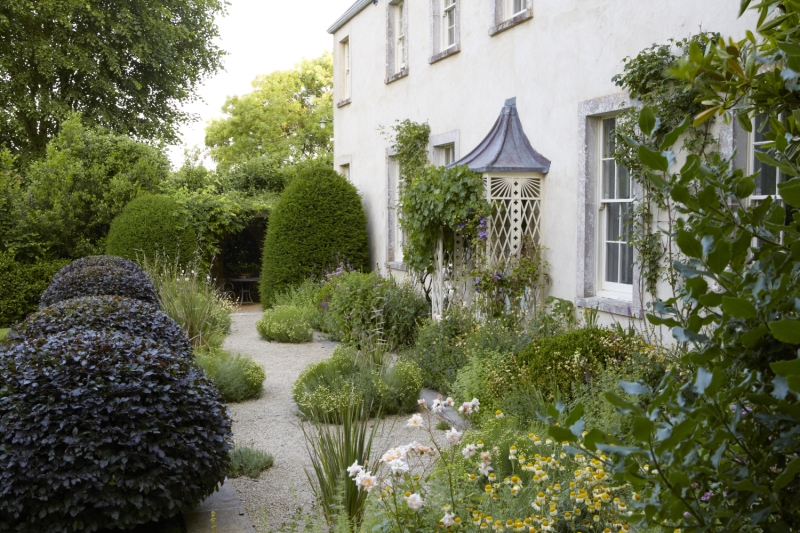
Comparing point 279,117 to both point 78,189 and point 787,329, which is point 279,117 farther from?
point 787,329

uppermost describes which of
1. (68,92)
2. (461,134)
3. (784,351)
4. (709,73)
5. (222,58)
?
(222,58)

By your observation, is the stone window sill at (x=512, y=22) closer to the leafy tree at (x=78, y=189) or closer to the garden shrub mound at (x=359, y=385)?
the garden shrub mound at (x=359, y=385)

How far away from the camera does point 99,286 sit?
927 centimetres

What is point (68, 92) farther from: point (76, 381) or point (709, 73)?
point (709, 73)

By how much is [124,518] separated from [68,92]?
20.7m

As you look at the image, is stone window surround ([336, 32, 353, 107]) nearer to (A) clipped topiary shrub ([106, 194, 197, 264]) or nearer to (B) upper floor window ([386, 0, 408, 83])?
(B) upper floor window ([386, 0, 408, 83])

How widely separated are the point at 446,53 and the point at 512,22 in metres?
1.99

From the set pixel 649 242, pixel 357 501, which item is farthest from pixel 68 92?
pixel 357 501

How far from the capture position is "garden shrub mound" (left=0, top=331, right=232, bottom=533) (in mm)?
3584

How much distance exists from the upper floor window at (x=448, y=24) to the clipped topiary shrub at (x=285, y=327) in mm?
4621

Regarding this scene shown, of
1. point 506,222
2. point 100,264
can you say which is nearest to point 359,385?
point 506,222

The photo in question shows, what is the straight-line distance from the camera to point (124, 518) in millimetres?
3680

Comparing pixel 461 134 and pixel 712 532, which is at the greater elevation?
pixel 461 134

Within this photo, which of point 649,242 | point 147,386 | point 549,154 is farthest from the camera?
point 549,154
